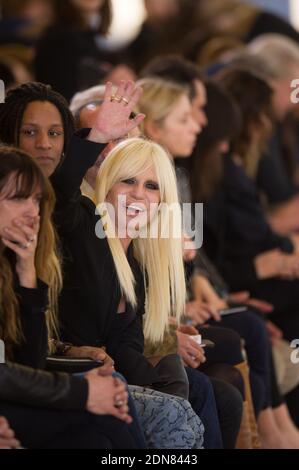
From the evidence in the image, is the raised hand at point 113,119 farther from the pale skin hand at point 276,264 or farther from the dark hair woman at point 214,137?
the pale skin hand at point 276,264

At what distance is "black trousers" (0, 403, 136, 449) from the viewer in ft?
8.14

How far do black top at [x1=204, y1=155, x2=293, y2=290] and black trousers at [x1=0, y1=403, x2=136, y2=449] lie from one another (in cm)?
193

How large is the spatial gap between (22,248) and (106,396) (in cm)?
37

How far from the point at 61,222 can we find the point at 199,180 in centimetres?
155

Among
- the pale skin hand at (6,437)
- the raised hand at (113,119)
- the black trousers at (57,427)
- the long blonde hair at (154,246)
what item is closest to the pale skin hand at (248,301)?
the long blonde hair at (154,246)

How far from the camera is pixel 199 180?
→ 170 inches

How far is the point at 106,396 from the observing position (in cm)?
250

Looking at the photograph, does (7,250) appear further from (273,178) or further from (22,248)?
(273,178)

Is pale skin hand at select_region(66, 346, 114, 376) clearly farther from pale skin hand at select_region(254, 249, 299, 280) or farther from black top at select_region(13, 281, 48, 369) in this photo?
pale skin hand at select_region(254, 249, 299, 280)

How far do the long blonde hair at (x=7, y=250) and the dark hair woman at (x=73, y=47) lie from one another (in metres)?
2.02

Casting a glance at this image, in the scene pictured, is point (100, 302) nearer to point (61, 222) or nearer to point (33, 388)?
point (61, 222)

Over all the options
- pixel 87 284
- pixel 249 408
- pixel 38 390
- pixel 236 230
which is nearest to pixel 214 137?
pixel 236 230

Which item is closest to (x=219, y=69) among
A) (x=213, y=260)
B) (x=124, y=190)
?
(x=213, y=260)

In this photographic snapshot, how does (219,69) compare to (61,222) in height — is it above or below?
above
